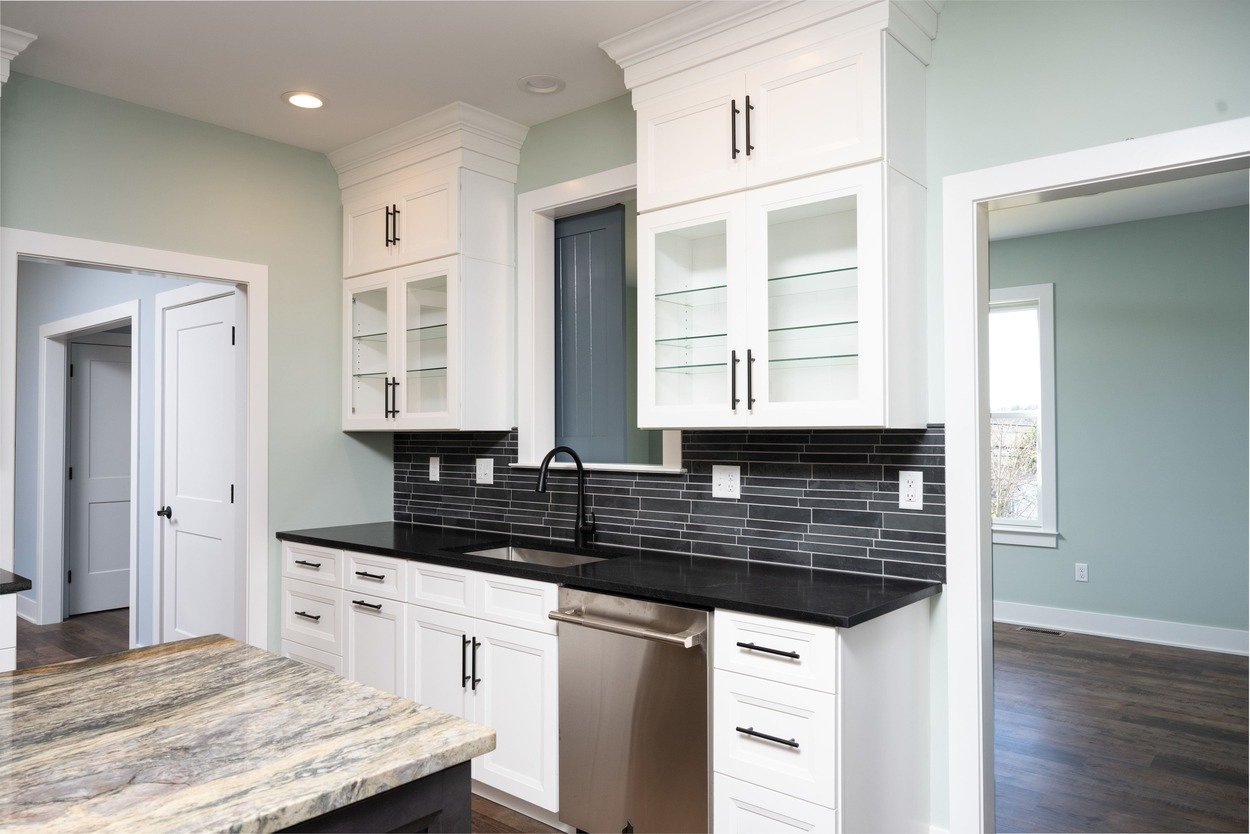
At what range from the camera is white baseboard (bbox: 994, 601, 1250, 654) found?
508 cm

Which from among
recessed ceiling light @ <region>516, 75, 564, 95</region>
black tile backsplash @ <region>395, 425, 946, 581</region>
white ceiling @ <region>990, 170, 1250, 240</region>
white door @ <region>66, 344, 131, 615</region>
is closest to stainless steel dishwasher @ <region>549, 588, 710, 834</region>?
black tile backsplash @ <region>395, 425, 946, 581</region>

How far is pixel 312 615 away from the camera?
3.69 metres

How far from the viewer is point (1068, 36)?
2.36m

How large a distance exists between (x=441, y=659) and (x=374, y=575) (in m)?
0.51

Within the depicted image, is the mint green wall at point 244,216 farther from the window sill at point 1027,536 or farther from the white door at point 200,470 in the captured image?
the window sill at point 1027,536

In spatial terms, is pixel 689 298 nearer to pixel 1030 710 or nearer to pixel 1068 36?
pixel 1068 36

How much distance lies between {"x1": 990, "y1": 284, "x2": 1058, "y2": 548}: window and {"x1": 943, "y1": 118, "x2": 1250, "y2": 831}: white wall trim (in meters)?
3.61

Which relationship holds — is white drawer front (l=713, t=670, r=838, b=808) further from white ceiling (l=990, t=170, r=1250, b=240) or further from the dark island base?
white ceiling (l=990, t=170, r=1250, b=240)

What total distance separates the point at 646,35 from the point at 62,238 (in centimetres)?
233

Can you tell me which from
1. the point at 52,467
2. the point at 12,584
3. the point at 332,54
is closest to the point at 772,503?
the point at 332,54

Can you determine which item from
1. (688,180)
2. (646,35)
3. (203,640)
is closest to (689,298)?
(688,180)

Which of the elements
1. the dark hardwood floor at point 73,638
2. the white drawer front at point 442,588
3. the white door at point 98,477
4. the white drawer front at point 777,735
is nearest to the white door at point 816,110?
the white drawer front at point 777,735

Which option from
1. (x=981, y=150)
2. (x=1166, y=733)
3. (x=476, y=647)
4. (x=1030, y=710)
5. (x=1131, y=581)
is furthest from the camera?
(x=1131, y=581)

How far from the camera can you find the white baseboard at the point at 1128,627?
5.08 metres
